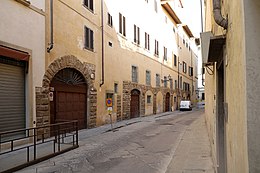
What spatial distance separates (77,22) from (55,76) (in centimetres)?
358

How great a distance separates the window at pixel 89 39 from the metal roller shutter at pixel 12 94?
568cm

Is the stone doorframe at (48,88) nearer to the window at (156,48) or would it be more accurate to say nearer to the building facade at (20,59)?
the building facade at (20,59)

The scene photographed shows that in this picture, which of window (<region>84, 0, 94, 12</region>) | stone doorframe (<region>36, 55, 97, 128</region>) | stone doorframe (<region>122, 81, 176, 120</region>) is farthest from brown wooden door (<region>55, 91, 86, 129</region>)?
stone doorframe (<region>122, 81, 176, 120</region>)

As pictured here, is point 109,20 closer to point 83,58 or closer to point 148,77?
point 83,58

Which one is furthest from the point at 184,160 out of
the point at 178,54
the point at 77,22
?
the point at 178,54

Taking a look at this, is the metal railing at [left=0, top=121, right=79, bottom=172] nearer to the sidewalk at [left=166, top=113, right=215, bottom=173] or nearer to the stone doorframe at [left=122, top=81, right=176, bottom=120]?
the sidewalk at [left=166, top=113, right=215, bottom=173]

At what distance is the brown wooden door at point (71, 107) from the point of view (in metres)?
13.2

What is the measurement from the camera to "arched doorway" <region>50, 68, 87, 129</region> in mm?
12930

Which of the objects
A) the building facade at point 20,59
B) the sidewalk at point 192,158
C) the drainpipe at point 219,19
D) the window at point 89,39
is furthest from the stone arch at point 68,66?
the drainpipe at point 219,19

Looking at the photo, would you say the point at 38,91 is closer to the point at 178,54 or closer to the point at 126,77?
the point at 126,77

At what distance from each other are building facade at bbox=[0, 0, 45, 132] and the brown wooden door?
79.3 inches

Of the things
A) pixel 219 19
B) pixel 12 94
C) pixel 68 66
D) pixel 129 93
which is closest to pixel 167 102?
pixel 129 93

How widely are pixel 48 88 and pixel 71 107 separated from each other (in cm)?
260

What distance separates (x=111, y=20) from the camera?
19.4 meters
